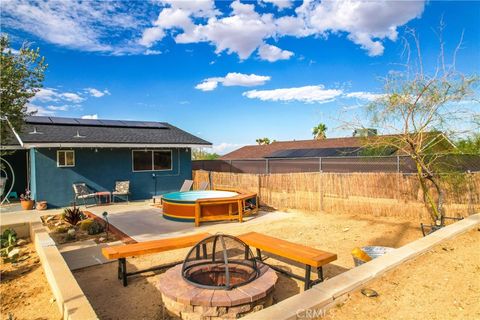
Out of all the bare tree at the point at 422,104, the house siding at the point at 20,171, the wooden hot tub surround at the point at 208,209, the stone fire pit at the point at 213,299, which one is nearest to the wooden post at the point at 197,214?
the wooden hot tub surround at the point at 208,209

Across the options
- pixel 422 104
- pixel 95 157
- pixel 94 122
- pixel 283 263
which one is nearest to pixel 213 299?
pixel 283 263

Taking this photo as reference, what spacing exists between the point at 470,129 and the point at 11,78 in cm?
950

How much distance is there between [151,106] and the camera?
27125 millimetres

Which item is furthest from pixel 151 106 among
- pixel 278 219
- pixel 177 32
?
pixel 278 219

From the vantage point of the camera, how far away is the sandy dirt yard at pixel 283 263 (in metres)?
3.81

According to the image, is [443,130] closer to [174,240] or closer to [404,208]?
[404,208]

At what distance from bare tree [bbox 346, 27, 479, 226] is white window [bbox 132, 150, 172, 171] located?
33.6 feet

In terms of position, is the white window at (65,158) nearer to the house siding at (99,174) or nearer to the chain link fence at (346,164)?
the house siding at (99,174)

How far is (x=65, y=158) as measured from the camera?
471 inches

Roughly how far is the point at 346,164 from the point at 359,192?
5.51 meters

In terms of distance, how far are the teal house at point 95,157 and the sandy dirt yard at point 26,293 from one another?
23.6ft

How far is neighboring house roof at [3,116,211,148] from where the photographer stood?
1145cm

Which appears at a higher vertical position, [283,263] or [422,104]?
[422,104]

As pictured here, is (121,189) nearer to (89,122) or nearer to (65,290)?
(89,122)
